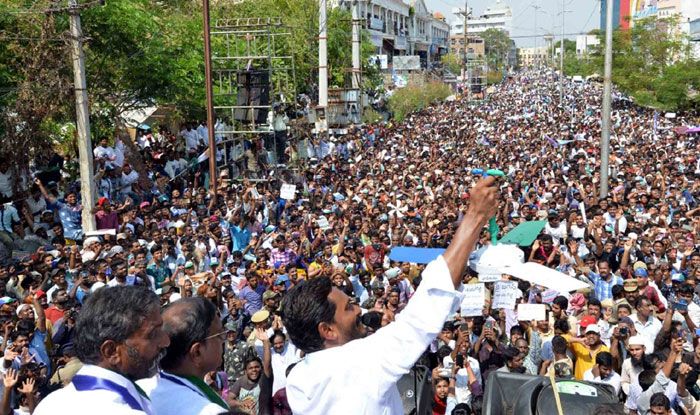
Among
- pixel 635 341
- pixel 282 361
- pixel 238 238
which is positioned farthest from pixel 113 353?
pixel 238 238

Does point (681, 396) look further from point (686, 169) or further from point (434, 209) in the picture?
point (686, 169)

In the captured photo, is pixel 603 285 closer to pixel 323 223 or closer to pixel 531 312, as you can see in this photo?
pixel 531 312

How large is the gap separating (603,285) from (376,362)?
265 inches

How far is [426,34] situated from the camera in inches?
3342

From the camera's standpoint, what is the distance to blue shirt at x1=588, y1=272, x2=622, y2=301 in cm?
807

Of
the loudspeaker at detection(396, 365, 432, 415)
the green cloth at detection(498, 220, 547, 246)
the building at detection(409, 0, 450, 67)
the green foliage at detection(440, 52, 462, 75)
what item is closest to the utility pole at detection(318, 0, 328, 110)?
the green cloth at detection(498, 220, 547, 246)

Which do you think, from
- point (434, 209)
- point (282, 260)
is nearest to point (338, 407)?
point (282, 260)

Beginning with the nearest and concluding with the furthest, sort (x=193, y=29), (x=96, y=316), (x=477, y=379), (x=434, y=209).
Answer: (x=96, y=316) < (x=477, y=379) < (x=434, y=209) < (x=193, y=29)

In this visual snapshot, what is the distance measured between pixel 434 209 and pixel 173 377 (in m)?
10.0

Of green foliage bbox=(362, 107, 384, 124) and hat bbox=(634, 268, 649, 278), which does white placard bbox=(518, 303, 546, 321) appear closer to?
hat bbox=(634, 268, 649, 278)

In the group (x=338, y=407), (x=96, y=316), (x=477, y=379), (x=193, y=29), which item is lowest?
(x=477, y=379)

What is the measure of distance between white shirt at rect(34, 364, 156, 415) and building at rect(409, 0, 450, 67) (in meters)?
73.8

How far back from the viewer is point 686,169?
55.3 ft

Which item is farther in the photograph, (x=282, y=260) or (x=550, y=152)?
(x=550, y=152)
